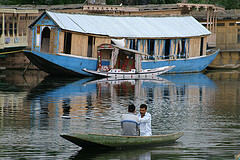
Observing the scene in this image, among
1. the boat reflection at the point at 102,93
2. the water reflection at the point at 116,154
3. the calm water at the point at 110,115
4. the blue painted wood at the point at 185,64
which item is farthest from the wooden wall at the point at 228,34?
the water reflection at the point at 116,154

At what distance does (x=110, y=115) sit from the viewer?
18.8 meters

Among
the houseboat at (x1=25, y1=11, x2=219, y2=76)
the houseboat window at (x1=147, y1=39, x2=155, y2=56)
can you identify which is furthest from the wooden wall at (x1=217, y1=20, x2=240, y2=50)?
the houseboat window at (x1=147, y1=39, x2=155, y2=56)

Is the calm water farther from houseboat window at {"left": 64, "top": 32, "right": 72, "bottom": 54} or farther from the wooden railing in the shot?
houseboat window at {"left": 64, "top": 32, "right": 72, "bottom": 54}

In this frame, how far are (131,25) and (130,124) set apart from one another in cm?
2768

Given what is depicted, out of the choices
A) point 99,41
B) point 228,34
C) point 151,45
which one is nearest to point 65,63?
point 99,41

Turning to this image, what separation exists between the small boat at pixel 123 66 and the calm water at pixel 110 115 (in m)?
2.75

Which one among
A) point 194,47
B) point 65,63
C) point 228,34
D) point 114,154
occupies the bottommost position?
point 114,154

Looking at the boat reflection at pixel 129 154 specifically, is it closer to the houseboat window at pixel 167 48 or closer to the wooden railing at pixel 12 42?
the wooden railing at pixel 12 42

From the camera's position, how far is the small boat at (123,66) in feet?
117

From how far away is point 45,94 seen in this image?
25.6m

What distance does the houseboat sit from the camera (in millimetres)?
34938

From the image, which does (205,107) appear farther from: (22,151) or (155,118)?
(22,151)

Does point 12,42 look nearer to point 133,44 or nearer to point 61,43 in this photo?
point 61,43

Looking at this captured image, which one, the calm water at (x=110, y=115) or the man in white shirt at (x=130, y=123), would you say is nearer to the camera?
the calm water at (x=110, y=115)
